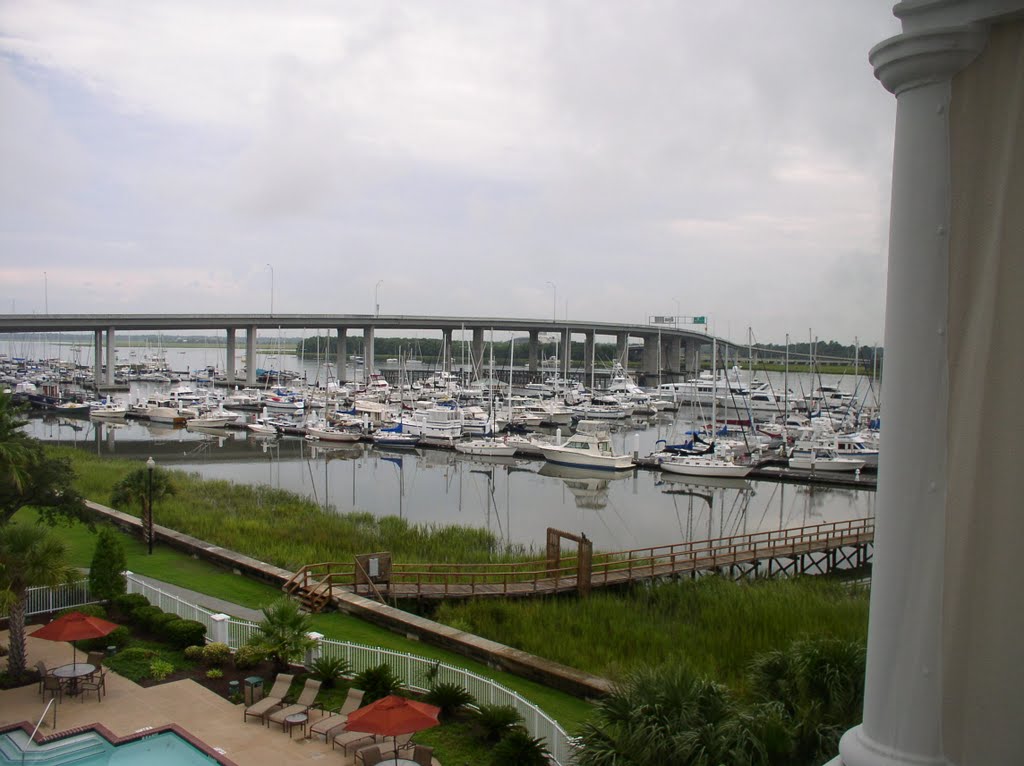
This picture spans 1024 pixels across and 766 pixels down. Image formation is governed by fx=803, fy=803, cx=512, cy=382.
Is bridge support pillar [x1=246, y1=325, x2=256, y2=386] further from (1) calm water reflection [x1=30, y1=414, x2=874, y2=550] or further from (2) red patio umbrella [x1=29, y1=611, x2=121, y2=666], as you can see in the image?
(2) red patio umbrella [x1=29, y1=611, x2=121, y2=666]

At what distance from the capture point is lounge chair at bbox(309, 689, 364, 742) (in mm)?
11727

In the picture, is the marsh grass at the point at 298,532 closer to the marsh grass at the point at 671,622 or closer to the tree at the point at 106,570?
the tree at the point at 106,570

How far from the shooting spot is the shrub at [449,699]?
12.7m

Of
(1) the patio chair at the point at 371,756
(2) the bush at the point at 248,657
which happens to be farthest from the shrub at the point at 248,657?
(1) the patio chair at the point at 371,756

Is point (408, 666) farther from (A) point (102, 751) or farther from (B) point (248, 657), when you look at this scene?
(A) point (102, 751)

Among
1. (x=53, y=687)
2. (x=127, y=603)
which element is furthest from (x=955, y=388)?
(x=127, y=603)

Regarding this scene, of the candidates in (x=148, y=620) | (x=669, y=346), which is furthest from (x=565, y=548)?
(x=669, y=346)

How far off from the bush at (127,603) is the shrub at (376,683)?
6756 mm

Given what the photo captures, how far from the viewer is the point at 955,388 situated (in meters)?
3.48

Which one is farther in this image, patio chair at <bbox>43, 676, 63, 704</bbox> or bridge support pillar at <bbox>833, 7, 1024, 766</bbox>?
patio chair at <bbox>43, 676, 63, 704</bbox>

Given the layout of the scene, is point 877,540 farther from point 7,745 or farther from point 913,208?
point 7,745

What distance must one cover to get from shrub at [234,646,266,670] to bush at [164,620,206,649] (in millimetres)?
1341

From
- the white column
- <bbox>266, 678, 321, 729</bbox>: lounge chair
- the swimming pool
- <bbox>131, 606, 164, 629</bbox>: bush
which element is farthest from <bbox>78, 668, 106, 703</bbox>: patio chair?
the white column

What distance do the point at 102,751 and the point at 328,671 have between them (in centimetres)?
366
